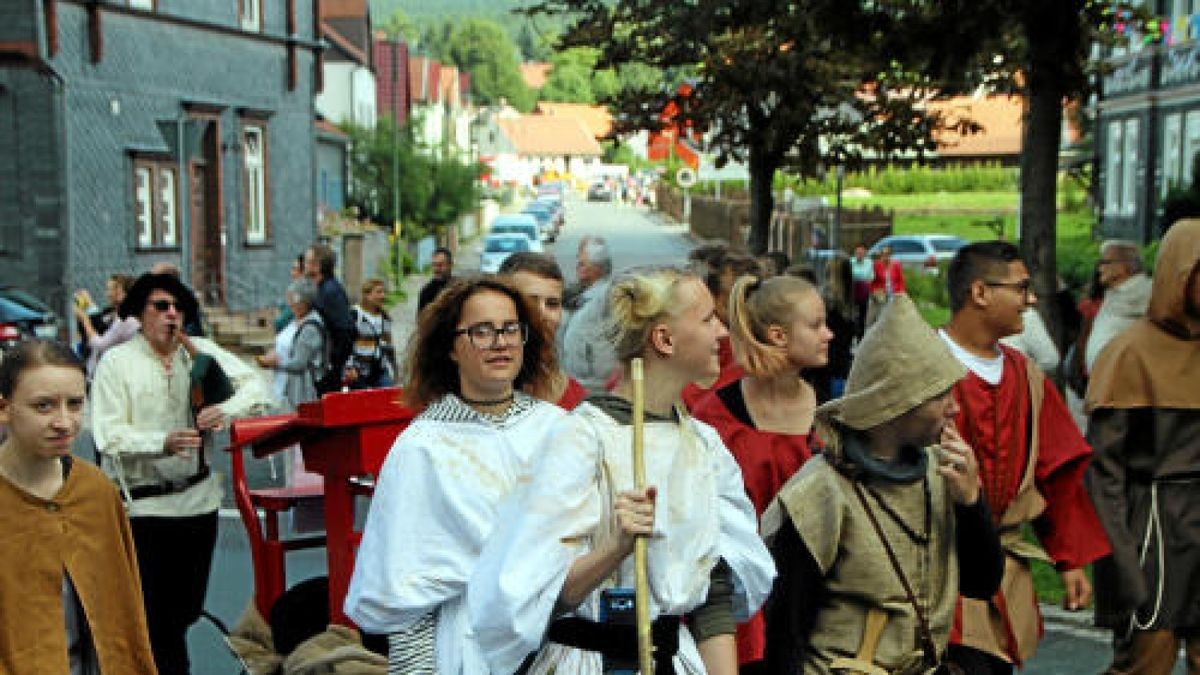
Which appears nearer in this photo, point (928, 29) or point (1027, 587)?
point (1027, 587)

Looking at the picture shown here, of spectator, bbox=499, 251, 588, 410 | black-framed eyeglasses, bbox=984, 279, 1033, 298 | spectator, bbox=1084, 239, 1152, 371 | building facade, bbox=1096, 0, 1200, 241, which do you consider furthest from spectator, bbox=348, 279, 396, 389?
building facade, bbox=1096, 0, 1200, 241

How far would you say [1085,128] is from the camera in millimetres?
65375

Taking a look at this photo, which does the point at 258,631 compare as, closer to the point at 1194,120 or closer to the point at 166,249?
the point at 166,249

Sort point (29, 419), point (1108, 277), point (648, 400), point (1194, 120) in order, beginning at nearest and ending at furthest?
point (648, 400), point (29, 419), point (1108, 277), point (1194, 120)

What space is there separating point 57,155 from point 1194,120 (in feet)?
79.6

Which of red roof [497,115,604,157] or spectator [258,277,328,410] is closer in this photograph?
spectator [258,277,328,410]

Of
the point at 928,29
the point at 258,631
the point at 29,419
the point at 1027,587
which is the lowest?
the point at 258,631

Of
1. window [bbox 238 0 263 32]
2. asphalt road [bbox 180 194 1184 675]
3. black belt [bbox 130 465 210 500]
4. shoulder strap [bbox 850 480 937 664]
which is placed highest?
window [bbox 238 0 263 32]

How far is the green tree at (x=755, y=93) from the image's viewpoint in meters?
18.5

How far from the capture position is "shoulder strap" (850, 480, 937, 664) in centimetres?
469

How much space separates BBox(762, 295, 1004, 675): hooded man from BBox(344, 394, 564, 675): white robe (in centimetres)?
95

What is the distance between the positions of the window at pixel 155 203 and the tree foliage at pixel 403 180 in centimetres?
1666

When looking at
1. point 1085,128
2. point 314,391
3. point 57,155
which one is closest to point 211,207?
point 57,155

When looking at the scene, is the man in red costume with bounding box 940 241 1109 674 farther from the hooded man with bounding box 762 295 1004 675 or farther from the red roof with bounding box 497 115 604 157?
the red roof with bounding box 497 115 604 157
